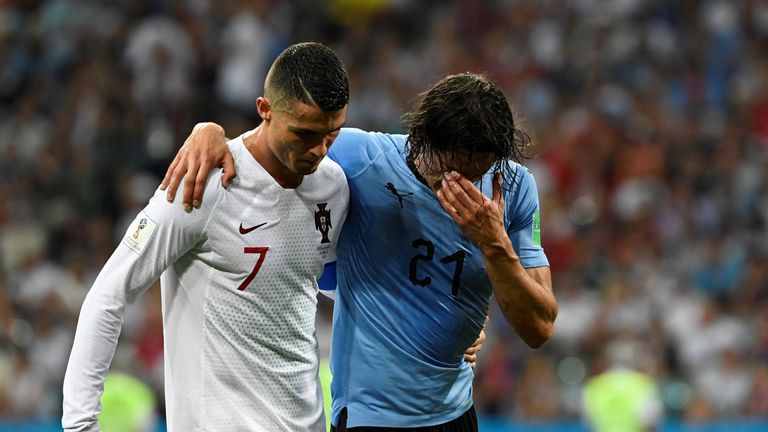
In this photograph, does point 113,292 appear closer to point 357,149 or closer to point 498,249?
point 357,149

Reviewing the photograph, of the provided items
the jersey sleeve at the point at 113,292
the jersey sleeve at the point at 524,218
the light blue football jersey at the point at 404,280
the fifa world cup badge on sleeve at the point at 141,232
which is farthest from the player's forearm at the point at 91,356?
the jersey sleeve at the point at 524,218

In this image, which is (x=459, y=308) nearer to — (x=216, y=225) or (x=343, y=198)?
(x=343, y=198)

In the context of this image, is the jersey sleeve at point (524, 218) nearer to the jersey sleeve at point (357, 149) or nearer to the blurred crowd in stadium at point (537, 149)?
the jersey sleeve at point (357, 149)

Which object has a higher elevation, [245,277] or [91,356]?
[245,277]

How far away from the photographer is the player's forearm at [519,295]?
3.62 metres

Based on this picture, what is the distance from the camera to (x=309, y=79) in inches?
136

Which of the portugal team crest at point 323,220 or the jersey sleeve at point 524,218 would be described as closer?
the portugal team crest at point 323,220

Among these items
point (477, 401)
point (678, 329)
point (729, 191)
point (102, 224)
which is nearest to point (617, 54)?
point (729, 191)

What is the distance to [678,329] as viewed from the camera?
9.60 m

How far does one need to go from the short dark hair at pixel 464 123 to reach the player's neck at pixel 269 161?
0.40m

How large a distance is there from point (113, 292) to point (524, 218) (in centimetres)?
130

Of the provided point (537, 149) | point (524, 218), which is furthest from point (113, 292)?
point (537, 149)

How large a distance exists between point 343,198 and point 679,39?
28.7ft

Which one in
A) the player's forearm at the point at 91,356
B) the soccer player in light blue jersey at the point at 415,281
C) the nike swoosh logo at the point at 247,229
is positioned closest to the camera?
the player's forearm at the point at 91,356
